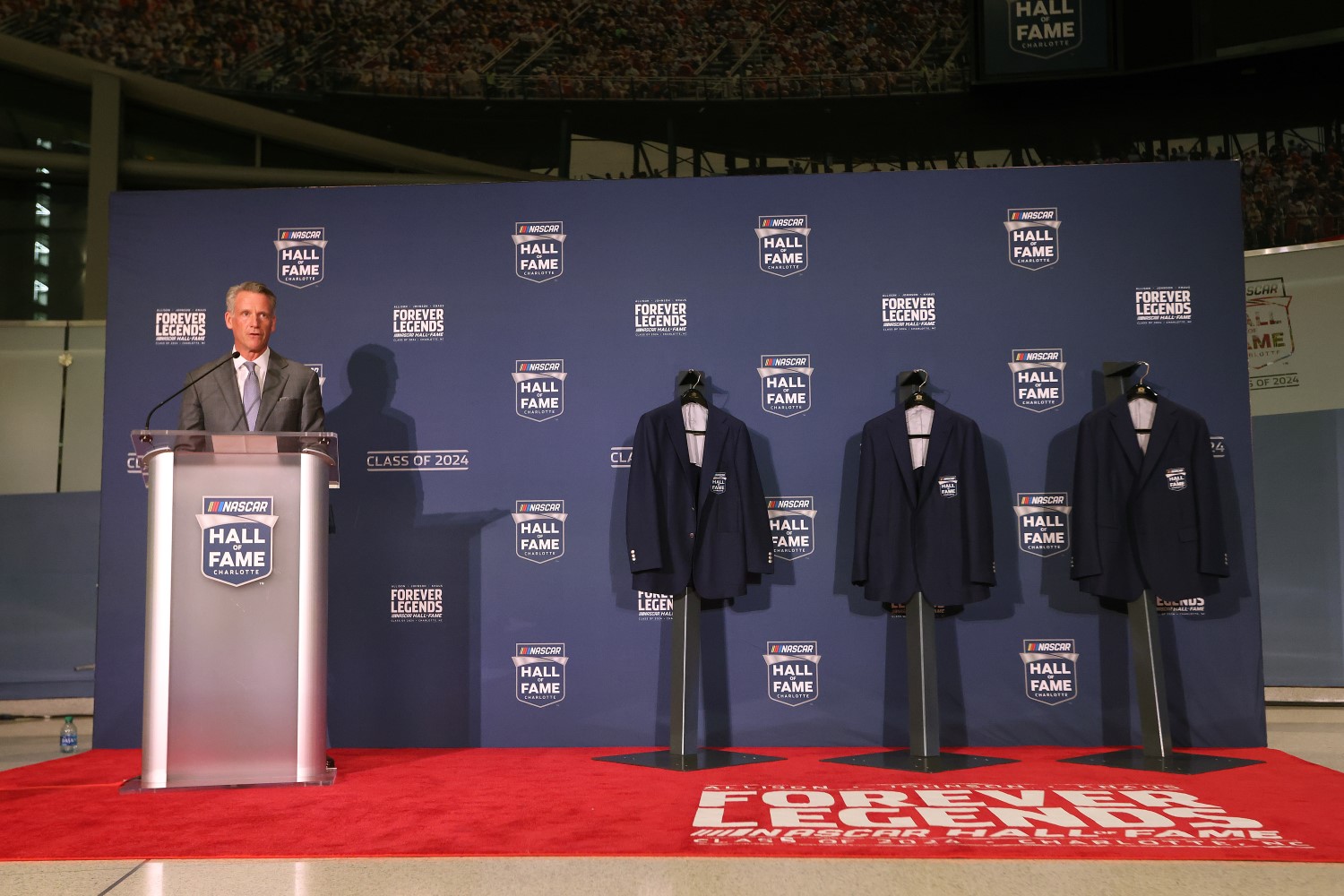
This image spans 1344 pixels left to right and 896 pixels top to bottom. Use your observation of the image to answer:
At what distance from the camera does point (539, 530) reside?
5.34 meters

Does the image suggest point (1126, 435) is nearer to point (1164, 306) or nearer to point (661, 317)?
point (1164, 306)

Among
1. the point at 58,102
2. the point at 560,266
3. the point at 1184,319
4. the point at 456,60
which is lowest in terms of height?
the point at 1184,319

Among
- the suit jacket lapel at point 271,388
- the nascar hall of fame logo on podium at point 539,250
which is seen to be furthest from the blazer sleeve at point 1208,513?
the suit jacket lapel at point 271,388

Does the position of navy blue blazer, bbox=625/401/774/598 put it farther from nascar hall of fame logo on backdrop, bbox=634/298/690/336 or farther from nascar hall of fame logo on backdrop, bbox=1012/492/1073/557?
nascar hall of fame logo on backdrop, bbox=1012/492/1073/557

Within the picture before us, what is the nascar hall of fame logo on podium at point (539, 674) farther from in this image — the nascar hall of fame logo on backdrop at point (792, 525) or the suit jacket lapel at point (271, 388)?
the suit jacket lapel at point (271, 388)

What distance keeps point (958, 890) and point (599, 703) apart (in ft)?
9.40

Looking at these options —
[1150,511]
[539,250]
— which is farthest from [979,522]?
[539,250]

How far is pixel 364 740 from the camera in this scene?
5.30 m

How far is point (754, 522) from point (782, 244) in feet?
4.78

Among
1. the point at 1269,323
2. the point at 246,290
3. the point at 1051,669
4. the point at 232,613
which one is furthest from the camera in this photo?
the point at 1269,323

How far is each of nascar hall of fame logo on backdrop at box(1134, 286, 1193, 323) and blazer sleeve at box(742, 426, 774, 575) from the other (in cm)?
202

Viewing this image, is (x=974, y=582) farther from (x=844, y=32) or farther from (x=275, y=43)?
(x=275, y=43)

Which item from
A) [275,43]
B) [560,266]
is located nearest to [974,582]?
[560,266]

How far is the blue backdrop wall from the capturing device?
5184 mm
